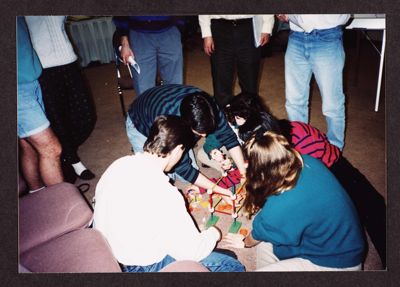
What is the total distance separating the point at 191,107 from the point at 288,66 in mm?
1123

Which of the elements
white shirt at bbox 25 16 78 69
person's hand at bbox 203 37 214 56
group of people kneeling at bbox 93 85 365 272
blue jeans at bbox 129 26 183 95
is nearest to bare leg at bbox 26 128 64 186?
white shirt at bbox 25 16 78 69

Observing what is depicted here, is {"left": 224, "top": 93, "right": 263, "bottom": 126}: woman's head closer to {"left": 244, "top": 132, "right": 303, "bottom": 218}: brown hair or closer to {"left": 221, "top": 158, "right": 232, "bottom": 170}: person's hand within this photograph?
{"left": 221, "top": 158, "right": 232, "bottom": 170}: person's hand

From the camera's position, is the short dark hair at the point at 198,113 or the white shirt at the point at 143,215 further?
the short dark hair at the point at 198,113

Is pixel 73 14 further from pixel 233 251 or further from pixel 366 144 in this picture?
pixel 366 144

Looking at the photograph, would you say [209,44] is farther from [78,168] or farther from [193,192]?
[78,168]

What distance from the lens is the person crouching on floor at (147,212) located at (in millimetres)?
1298

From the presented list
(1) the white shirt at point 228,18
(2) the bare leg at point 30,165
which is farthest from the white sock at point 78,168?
(1) the white shirt at point 228,18

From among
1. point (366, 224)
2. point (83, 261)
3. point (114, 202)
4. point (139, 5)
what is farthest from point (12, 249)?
point (366, 224)

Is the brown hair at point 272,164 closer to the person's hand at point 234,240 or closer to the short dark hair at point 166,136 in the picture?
the short dark hair at point 166,136

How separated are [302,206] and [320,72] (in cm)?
130

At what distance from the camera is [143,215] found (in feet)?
4.24

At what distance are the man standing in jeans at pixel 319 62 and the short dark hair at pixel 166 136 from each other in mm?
1011

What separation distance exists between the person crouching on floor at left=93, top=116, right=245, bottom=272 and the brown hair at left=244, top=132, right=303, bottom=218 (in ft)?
1.10

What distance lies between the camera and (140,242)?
4.34 feet
